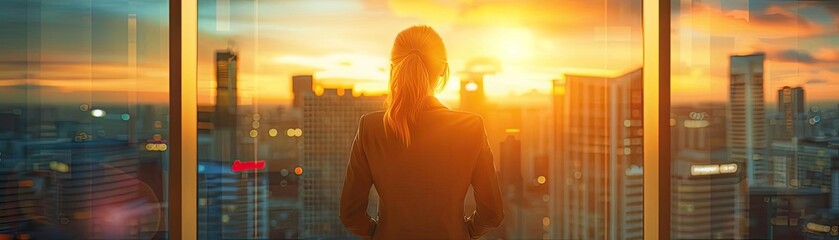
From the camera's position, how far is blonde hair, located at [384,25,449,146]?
1.73m

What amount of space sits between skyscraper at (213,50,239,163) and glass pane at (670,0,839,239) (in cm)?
175

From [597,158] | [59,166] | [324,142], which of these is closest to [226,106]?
[324,142]

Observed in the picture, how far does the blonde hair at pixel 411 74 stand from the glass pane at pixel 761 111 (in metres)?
1.32

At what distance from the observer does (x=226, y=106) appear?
2576 millimetres

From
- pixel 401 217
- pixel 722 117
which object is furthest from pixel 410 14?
pixel 722 117

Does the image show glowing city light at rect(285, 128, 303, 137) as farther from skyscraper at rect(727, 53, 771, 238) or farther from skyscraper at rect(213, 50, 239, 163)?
skyscraper at rect(727, 53, 771, 238)

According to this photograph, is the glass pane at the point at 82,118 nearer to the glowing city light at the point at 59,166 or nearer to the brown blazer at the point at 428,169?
the glowing city light at the point at 59,166

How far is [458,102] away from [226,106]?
3.01 ft

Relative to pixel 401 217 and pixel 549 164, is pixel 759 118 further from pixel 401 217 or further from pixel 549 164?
pixel 401 217

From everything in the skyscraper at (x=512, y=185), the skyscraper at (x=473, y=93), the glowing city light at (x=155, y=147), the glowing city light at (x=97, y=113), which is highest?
the skyscraper at (x=473, y=93)

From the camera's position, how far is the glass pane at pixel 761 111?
8.79 ft

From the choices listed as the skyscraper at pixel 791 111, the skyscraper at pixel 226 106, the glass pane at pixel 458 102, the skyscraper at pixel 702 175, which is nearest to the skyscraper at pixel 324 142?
the glass pane at pixel 458 102

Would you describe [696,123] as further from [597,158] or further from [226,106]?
[226,106]

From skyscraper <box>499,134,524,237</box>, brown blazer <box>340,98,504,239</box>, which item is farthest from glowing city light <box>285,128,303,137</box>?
brown blazer <box>340,98,504,239</box>
